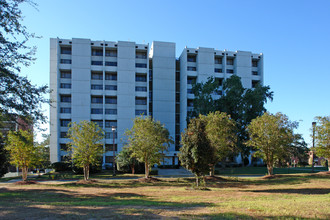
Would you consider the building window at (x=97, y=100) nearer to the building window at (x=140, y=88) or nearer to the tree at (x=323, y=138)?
the building window at (x=140, y=88)

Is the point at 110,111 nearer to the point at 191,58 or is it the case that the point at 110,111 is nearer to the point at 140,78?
the point at 140,78

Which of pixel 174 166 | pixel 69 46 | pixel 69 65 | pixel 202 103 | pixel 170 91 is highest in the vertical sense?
pixel 69 46

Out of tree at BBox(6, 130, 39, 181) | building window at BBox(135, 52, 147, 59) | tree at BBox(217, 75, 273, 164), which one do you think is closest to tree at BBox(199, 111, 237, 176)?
tree at BBox(6, 130, 39, 181)

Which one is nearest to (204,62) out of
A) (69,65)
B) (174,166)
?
(174,166)

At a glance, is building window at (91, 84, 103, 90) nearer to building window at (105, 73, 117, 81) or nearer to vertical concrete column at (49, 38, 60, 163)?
building window at (105, 73, 117, 81)

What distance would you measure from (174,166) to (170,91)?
17487mm

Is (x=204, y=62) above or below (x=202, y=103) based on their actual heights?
above

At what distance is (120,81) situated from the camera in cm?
5334

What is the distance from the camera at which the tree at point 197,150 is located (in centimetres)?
1877

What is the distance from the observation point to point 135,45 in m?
54.6

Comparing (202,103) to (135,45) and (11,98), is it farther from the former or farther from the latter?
(11,98)

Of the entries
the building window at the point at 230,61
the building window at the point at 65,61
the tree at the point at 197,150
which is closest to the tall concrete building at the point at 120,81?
the building window at the point at 65,61

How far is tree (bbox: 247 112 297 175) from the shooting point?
85.9 feet

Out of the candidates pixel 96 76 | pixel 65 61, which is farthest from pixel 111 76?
pixel 65 61
